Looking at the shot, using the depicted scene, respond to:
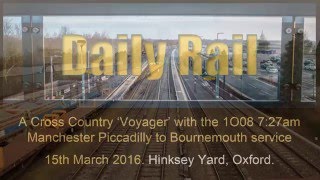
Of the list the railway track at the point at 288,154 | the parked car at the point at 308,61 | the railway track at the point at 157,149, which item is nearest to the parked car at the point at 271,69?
the parked car at the point at 308,61

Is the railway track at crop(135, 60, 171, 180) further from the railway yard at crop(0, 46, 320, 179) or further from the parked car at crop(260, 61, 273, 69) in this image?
the parked car at crop(260, 61, 273, 69)

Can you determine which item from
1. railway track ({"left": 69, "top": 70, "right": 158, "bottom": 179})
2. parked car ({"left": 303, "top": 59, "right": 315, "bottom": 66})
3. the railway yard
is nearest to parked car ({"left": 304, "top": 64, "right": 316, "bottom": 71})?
parked car ({"left": 303, "top": 59, "right": 315, "bottom": 66})

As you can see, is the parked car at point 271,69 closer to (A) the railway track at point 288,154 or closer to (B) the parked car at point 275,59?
(B) the parked car at point 275,59

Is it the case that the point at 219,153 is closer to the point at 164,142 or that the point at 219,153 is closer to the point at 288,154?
the point at 164,142

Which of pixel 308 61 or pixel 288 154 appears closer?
pixel 308 61

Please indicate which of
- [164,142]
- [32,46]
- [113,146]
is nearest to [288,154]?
[164,142]

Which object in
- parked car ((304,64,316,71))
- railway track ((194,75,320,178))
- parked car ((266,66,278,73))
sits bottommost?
railway track ((194,75,320,178))

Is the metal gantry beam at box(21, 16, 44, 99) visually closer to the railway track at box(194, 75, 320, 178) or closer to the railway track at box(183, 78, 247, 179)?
the railway track at box(183, 78, 247, 179)

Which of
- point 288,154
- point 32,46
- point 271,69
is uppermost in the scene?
point 32,46

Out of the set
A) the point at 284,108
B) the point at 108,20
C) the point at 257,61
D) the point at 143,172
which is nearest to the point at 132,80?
the point at 108,20

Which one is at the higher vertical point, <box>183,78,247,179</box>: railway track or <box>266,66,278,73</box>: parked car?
<box>266,66,278,73</box>: parked car

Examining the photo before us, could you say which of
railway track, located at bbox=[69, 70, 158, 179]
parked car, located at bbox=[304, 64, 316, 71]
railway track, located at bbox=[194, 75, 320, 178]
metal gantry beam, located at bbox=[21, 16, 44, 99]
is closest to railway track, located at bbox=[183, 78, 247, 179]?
railway track, located at bbox=[194, 75, 320, 178]
